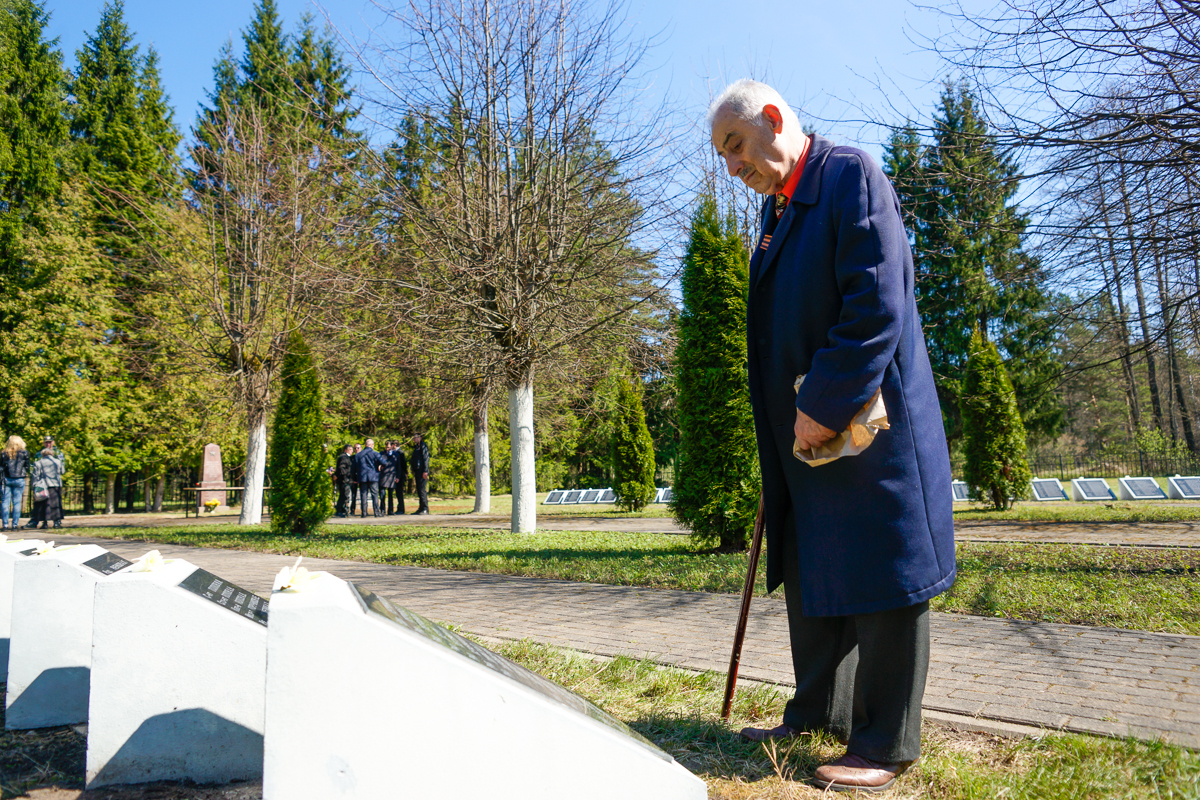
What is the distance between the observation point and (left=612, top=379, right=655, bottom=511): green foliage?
19.3 meters

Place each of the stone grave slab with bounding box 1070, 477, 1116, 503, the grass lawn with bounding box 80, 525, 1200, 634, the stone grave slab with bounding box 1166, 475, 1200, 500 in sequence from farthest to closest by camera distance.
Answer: the stone grave slab with bounding box 1070, 477, 1116, 503 → the stone grave slab with bounding box 1166, 475, 1200, 500 → the grass lawn with bounding box 80, 525, 1200, 634

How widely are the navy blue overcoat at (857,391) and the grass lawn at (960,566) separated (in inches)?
130

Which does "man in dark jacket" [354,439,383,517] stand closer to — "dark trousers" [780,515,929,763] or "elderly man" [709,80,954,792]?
"elderly man" [709,80,954,792]

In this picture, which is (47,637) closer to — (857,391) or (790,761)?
(790,761)

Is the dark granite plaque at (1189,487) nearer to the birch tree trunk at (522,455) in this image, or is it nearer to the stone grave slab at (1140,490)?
the stone grave slab at (1140,490)

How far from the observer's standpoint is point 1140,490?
1919 cm

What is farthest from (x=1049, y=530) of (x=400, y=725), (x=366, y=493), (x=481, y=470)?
(x=366, y=493)

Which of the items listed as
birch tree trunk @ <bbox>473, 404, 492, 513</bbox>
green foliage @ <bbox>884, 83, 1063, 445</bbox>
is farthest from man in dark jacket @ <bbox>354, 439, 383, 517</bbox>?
green foliage @ <bbox>884, 83, 1063, 445</bbox>

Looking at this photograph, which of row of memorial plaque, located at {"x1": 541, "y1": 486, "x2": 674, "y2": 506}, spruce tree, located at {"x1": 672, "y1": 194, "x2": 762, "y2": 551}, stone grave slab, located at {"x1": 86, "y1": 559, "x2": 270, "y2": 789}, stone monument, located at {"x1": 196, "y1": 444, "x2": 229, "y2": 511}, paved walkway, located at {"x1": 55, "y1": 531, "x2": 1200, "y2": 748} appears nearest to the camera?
stone grave slab, located at {"x1": 86, "y1": 559, "x2": 270, "y2": 789}

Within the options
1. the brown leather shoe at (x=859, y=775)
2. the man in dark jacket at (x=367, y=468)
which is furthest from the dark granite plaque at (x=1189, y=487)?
the brown leather shoe at (x=859, y=775)

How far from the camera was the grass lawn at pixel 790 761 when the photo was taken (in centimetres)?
212

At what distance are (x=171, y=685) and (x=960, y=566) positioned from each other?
22.2 feet

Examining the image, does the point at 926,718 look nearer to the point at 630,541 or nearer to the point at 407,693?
the point at 407,693

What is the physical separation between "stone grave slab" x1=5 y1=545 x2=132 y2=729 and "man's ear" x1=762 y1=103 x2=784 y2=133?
3078 mm
